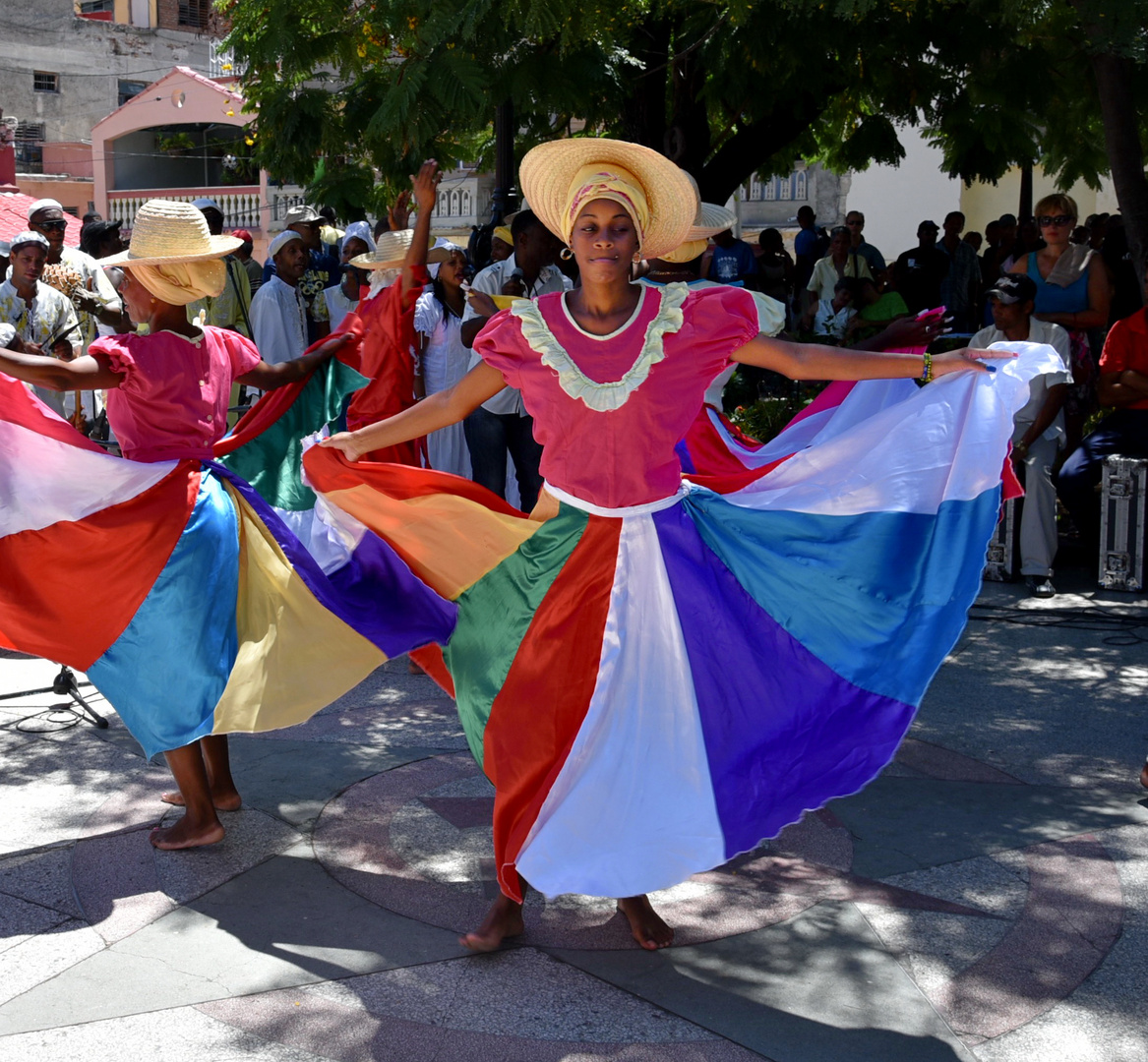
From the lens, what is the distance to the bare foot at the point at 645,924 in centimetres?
399

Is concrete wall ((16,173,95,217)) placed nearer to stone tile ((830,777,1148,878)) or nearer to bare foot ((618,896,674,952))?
stone tile ((830,777,1148,878))

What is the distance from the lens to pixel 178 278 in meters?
4.77

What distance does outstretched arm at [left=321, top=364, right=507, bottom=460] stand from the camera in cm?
418

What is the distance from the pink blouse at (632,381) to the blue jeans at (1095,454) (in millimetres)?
5172

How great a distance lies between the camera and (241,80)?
28.0ft

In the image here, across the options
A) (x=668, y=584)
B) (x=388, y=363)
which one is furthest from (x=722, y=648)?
(x=388, y=363)

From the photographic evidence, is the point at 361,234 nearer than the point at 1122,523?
No

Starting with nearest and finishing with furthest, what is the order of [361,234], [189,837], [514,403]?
1. [189,837]
2. [514,403]
3. [361,234]

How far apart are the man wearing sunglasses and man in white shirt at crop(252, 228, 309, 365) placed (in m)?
0.92

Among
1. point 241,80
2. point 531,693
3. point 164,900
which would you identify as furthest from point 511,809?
point 241,80

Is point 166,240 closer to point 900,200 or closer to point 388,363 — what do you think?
point 388,363

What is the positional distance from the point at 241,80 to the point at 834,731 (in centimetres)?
641

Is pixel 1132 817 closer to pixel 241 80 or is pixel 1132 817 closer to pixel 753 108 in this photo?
pixel 753 108

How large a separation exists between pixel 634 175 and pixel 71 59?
4174 cm
